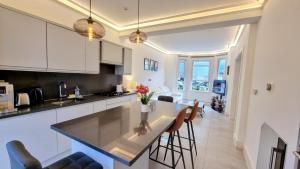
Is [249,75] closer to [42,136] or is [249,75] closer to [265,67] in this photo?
[265,67]

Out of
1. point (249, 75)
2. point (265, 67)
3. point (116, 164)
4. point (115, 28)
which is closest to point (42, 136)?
point (116, 164)

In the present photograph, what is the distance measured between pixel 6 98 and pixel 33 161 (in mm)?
1505

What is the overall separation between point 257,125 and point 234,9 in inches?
83.0

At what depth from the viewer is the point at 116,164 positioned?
1127 mm

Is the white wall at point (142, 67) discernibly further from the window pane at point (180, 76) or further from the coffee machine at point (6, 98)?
the coffee machine at point (6, 98)

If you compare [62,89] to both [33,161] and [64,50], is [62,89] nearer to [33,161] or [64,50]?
[64,50]

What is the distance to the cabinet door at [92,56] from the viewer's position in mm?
2862

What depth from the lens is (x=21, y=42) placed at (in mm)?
1889

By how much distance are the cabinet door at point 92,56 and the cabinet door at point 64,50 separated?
10 cm

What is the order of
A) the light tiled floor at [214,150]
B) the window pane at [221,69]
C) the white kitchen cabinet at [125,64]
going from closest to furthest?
the light tiled floor at [214,150]
the white kitchen cabinet at [125,64]
the window pane at [221,69]

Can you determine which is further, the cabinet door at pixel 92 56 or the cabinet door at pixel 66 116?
the cabinet door at pixel 92 56

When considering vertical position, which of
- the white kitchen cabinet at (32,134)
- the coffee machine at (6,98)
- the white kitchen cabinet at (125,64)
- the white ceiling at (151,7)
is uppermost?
the white ceiling at (151,7)

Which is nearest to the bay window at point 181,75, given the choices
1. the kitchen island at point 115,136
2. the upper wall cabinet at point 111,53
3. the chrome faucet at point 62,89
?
the upper wall cabinet at point 111,53

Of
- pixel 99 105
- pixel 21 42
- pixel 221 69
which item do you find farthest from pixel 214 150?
pixel 221 69
